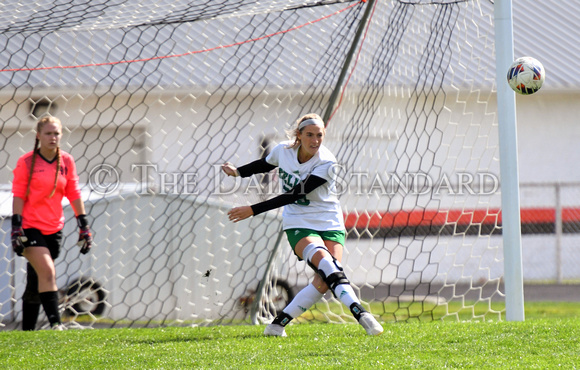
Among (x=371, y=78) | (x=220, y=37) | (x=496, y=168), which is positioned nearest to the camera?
(x=371, y=78)

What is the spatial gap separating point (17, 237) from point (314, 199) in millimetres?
2110

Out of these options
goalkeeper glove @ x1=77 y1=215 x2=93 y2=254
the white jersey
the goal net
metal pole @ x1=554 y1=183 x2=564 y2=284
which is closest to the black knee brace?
the white jersey

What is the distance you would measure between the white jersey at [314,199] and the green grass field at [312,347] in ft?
2.26

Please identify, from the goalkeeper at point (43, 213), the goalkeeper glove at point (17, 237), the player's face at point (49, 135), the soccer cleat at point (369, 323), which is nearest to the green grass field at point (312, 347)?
the soccer cleat at point (369, 323)

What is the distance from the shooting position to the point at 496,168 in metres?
10.4

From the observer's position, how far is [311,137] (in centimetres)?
432

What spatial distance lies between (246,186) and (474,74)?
365cm

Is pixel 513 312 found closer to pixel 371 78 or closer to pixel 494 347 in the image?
pixel 494 347

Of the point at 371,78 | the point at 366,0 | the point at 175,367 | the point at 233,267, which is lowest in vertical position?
the point at 175,367

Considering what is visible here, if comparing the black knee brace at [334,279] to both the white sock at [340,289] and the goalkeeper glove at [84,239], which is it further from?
the goalkeeper glove at [84,239]

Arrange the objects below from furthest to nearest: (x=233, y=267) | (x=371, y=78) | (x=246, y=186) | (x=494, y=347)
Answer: (x=246, y=186), (x=233, y=267), (x=371, y=78), (x=494, y=347)

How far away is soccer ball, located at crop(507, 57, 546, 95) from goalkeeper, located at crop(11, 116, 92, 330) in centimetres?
316

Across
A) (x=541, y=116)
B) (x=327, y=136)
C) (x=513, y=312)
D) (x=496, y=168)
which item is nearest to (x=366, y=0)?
(x=327, y=136)

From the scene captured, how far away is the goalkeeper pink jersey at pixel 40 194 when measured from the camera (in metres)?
5.05
